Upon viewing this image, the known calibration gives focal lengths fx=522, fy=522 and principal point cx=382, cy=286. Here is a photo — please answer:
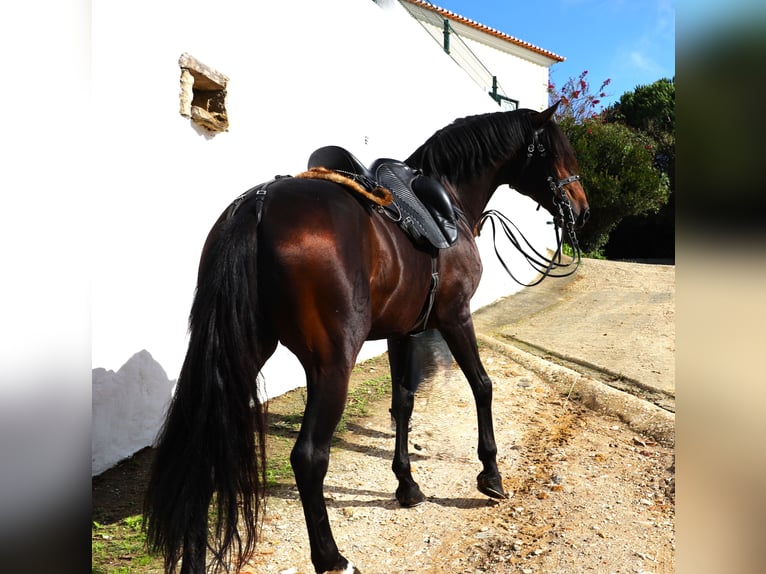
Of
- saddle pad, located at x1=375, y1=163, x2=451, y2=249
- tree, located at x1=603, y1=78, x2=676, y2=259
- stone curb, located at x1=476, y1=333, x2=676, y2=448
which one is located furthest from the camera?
tree, located at x1=603, y1=78, x2=676, y2=259

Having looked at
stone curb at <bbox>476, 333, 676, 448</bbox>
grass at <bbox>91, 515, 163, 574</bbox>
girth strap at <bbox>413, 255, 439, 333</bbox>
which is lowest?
grass at <bbox>91, 515, 163, 574</bbox>

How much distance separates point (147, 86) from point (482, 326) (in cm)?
542

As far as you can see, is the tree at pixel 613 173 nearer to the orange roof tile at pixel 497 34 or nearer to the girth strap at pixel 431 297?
the orange roof tile at pixel 497 34

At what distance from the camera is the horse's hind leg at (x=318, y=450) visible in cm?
198

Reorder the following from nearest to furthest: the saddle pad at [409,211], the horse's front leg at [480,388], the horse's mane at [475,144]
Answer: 1. the saddle pad at [409,211]
2. the horse's front leg at [480,388]
3. the horse's mane at [475,144]

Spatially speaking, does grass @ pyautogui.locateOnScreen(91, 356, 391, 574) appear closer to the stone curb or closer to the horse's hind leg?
the horse's hind leg

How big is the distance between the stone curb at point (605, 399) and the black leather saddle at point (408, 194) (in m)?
2.28

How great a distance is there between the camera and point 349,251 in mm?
2117

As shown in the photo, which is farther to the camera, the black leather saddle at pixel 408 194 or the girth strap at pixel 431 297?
the girth strap at pixel 431 297

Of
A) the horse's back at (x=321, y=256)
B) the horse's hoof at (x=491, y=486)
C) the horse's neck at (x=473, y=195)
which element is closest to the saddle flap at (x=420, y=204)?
the horse's back at (x=321, y=256)

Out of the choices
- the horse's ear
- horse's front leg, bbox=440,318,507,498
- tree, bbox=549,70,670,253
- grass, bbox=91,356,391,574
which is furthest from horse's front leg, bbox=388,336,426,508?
tree, bbox=549,70,670,253

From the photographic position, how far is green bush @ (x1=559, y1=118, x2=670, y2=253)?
13.6 m
